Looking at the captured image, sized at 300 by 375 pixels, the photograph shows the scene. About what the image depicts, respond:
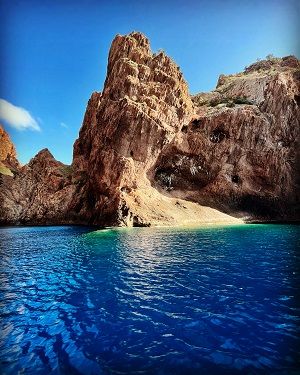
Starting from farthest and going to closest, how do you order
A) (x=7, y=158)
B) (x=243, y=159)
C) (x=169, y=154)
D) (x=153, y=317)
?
(x=7, y=158) < (x=243, y=159) < (x=169, y=154) < (x=153, y=317)

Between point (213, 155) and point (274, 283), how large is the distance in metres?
75.6

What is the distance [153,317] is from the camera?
12.4 meters

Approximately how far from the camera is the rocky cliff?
76.3 metres

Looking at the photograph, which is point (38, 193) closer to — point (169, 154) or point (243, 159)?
point (169, 154)

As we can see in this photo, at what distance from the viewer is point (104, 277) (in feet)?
64.4

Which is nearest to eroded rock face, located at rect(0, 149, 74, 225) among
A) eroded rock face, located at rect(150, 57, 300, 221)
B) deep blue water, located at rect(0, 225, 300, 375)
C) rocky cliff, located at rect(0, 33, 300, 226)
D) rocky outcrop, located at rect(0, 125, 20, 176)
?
rocky cliff, located at rect(0, 33, 300, 226)

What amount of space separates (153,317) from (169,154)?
7535cm

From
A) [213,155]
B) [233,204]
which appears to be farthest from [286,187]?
[213,155]

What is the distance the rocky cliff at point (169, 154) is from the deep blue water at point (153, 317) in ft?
163

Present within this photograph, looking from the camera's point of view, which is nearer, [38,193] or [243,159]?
[243,159]

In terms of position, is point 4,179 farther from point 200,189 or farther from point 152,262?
point 152,262

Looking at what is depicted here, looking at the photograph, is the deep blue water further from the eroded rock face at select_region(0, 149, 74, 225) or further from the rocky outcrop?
the rocky outcrop

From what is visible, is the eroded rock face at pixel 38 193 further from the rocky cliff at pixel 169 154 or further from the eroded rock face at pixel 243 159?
→ the eroded rock face at pixel 243 159

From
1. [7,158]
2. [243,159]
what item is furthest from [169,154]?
[7,158]
